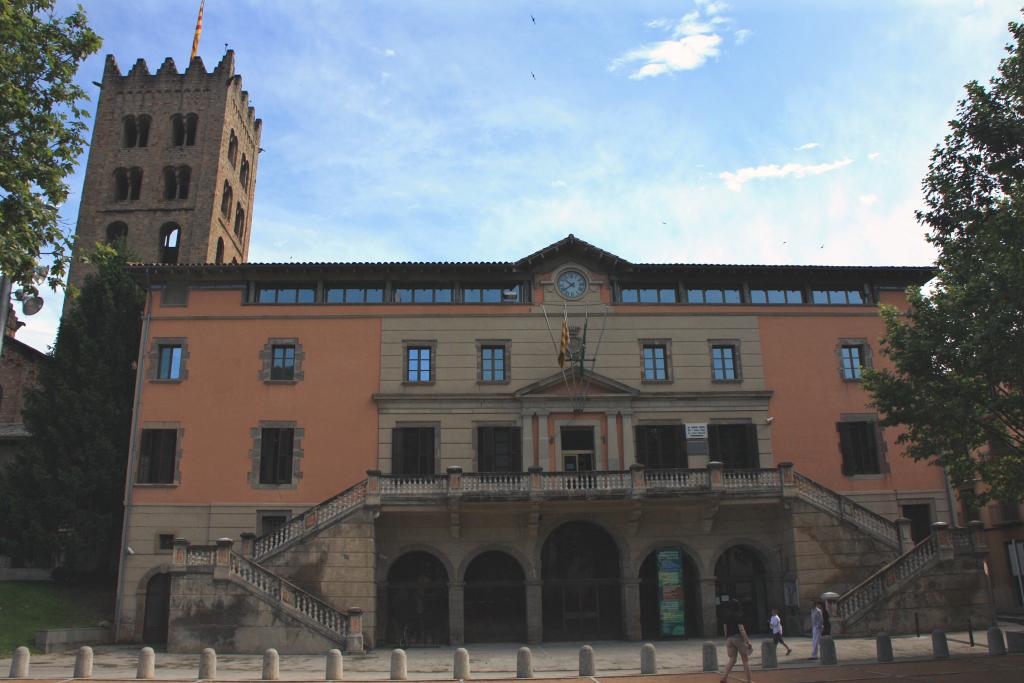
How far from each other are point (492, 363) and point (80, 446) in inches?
681

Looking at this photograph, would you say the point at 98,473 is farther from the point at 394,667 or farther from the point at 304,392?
the point at 394,667

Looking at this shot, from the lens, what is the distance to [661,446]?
3241cm

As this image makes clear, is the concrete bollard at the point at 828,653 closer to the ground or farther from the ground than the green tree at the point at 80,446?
closer to the ground

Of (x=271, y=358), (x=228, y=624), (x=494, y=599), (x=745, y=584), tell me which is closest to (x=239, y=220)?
(x=271, y=358)

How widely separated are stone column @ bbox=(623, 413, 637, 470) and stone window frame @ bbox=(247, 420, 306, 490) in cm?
1294

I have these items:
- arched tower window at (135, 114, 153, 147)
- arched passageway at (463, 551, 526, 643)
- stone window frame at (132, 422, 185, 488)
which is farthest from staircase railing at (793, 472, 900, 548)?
arched tower window at (135, 114, 153, 147)

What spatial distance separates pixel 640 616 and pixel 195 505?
17839mm

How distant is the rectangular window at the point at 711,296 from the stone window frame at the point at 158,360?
2137 centimetres

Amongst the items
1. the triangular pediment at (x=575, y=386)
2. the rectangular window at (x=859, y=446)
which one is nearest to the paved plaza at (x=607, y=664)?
the rectangular window at (x=859, y=446)

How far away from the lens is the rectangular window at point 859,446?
32.7m

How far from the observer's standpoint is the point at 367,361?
3300cm

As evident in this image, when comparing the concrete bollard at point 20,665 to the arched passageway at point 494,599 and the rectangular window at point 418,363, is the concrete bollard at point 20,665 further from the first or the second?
the rectangular window at point 418,363

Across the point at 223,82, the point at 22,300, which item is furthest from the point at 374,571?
the point at 223,82

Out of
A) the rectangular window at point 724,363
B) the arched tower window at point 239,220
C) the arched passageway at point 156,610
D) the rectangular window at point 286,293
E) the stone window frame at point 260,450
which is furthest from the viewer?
the arched tower window at point 239,220
